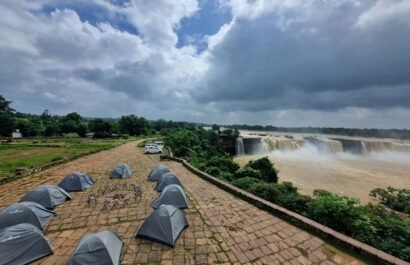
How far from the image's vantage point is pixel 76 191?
9.60m

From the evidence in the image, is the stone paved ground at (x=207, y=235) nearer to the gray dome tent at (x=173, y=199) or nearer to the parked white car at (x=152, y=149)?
the gray dome tent at (x=173, y=199)

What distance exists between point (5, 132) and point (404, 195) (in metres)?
68.3

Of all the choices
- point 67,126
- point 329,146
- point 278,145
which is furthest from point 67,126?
point 329,146

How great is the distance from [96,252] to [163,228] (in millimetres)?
1519

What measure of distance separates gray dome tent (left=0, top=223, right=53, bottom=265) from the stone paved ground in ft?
0.73

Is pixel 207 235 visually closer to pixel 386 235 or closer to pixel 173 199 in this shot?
pixel 173 199

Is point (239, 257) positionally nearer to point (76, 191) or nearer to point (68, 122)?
point (76, 191)

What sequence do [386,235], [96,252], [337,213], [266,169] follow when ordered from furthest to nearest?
[266,169]
[337,213]
[386,235]
[96,252]

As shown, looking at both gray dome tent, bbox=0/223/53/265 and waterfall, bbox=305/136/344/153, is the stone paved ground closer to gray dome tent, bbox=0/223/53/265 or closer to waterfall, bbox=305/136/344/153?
gray dome tent, bbox=0/223/53/265

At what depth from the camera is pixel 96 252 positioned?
163 inches

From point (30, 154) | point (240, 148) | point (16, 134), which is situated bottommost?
point (240, 148)

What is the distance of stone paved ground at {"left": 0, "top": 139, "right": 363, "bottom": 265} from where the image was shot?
4.58 meters

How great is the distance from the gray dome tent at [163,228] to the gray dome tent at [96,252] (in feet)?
2.84

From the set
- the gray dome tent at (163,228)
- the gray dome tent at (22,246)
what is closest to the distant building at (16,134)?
the gray dome tent at (22,246)
